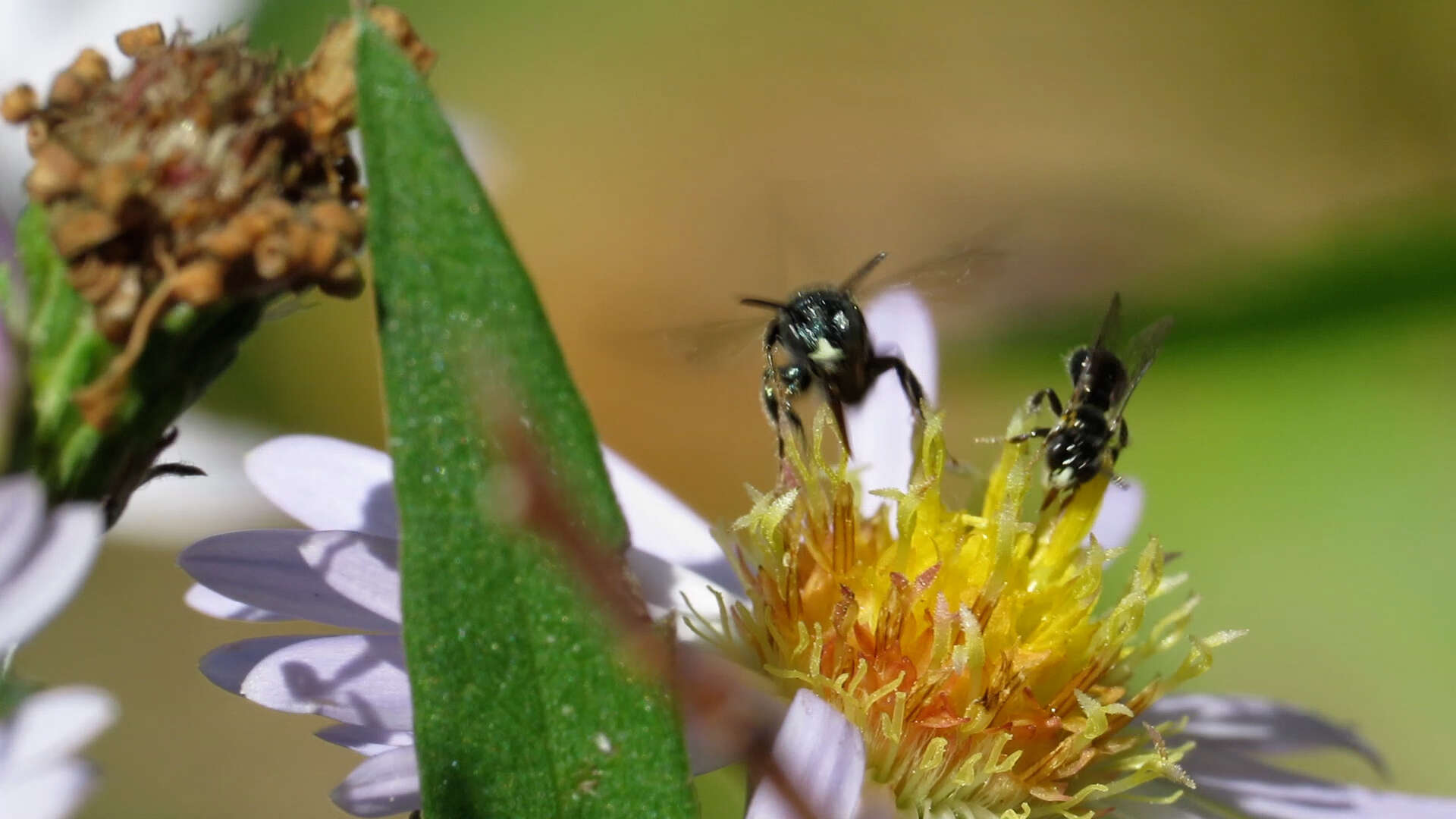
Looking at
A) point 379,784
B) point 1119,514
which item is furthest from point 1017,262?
point 379,784

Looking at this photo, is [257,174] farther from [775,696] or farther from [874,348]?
[874,348]

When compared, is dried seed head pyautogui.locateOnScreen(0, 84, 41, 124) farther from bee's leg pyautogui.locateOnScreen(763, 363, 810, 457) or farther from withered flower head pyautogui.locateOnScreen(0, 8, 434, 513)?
bee's leg pyautogui.locateOnScreen(763, 363, 810, 457)

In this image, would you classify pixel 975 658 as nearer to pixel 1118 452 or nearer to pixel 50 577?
pixel 1118 452

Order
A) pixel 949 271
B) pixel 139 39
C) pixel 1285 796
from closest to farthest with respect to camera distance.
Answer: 1. pixel 139 39
2. pixel 1285 796
3. pixel 949 271

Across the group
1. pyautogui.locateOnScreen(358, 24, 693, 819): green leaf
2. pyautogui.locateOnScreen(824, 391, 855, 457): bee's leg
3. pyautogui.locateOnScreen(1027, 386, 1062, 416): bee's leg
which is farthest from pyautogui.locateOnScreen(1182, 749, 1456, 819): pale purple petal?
pyautogui.locateOnScreen(358, 24, 693, 819): green leaf

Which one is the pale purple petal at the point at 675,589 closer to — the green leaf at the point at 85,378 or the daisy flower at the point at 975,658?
the daisy flower at the point at 975,658

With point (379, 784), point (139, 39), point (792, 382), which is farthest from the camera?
point (792, 382)
